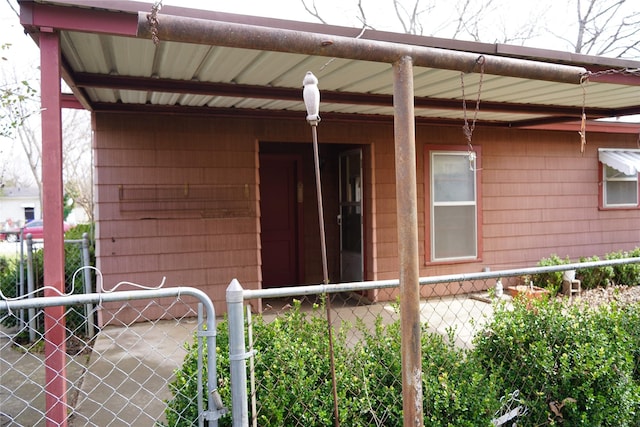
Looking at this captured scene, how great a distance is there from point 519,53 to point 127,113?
13.2ft

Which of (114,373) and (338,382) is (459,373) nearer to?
(338,382)

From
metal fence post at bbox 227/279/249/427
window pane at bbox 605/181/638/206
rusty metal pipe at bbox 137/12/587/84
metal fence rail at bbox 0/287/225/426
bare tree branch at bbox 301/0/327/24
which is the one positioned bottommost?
metal fence rail at bbox 0/287/225/426

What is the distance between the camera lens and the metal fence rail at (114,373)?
1.77 meters

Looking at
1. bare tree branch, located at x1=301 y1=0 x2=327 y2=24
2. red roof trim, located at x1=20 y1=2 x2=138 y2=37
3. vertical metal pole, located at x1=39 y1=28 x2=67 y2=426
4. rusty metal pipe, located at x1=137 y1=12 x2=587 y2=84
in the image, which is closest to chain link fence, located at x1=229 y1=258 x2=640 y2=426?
rusty metal pipe, located at x1=137 y1=12 x2=587 y2=84

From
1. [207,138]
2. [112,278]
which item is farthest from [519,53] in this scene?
[112,278]

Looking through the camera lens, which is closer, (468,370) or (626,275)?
(468,370)

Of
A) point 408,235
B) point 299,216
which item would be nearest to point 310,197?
point 299,216

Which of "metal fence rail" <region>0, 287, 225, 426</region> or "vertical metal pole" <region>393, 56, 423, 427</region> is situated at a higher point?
"vertical metal pole" <region>393, 56, 423, 427</region>

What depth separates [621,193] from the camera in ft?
28.3

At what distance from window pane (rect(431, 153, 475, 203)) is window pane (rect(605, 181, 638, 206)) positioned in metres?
3.04

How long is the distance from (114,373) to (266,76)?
9.24 ft

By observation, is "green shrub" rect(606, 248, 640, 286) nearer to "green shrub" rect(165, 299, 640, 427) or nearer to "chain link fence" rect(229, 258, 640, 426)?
"chain link fence" rect(229, 258, 640, 426)

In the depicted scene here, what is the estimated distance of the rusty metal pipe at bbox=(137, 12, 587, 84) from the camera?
1504 mm

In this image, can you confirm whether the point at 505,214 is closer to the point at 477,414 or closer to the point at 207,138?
the point at 207,138
